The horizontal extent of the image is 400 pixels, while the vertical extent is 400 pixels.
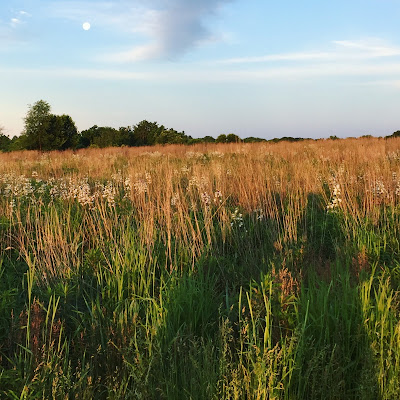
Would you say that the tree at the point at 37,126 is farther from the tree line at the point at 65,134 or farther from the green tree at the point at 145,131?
the green tree at the point at 145,131

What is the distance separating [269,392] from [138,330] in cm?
103

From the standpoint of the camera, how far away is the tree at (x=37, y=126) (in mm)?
35156

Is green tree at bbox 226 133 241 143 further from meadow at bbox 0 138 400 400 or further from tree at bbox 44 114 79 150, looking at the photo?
meadow at bbox 0 138 400 400

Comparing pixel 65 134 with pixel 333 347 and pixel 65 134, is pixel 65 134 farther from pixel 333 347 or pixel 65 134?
pixel 333 347

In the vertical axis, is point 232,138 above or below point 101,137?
below

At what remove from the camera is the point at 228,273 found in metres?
3.52

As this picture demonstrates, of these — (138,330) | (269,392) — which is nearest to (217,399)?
(269,392)

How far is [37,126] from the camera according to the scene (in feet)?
116

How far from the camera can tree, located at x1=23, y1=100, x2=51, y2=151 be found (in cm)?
3516

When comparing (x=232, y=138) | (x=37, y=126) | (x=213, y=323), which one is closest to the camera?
(x=213, y=323)

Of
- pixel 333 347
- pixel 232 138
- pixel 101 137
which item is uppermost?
pixel 101 137

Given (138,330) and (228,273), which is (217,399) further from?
(228,273)

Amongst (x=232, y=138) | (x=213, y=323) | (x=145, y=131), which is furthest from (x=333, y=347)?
(x=145, y=131)

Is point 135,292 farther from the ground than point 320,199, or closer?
closer
